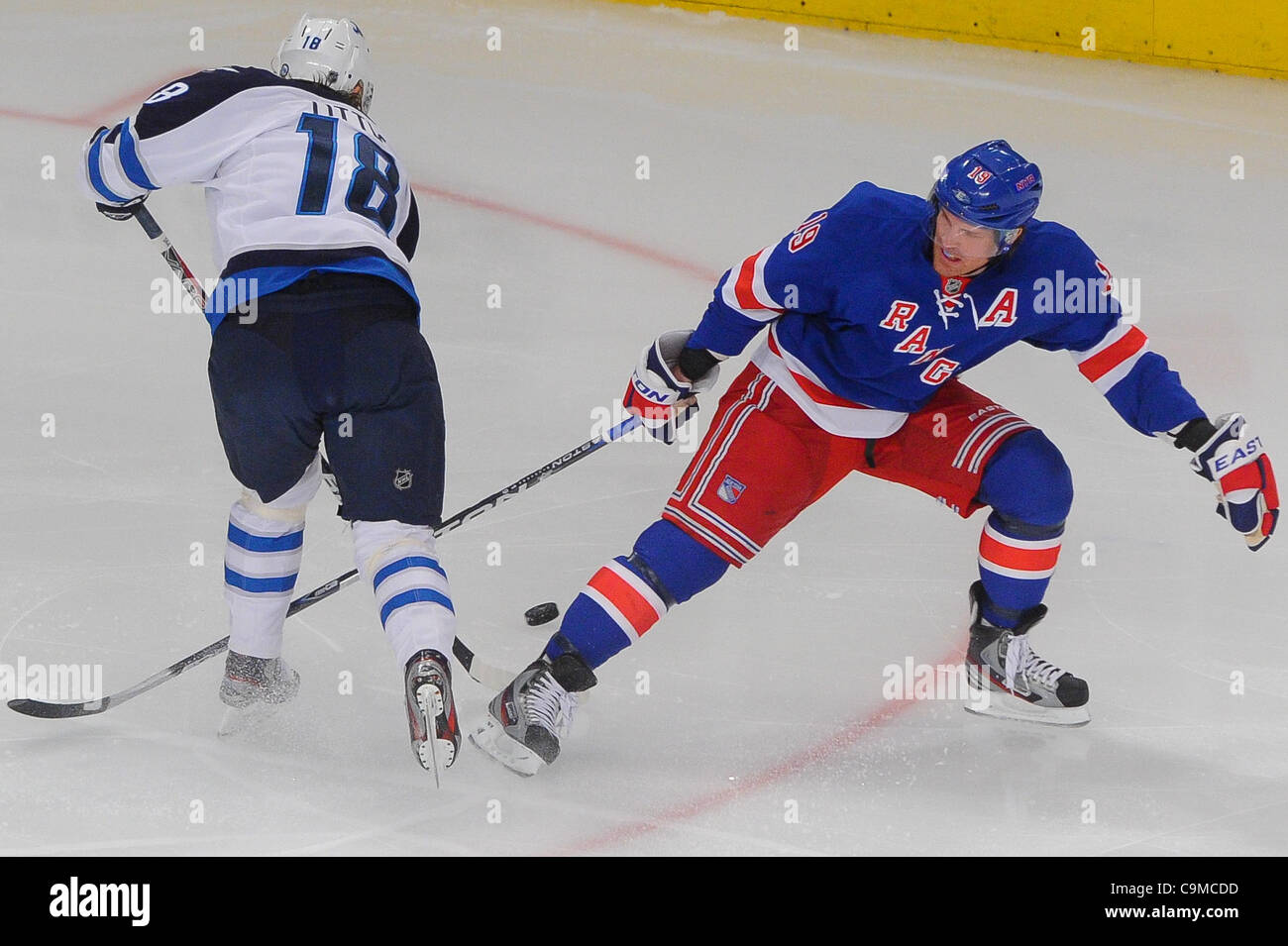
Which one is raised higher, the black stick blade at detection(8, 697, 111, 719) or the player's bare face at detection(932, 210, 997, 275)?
the player's bare face at detection(932, 210, 997, 275)

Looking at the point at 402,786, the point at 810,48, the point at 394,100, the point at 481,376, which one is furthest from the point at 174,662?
the point at 810,48

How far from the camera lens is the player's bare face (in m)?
2.58

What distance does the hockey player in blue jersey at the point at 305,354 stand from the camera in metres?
2.47

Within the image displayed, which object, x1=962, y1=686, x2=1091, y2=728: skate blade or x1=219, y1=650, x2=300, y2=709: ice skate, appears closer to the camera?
x1=219, y1=650, x2=300, y2=709: ice skate

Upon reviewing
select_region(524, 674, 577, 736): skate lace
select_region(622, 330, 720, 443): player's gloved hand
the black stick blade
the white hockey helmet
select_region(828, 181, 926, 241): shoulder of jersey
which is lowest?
the black stick blade

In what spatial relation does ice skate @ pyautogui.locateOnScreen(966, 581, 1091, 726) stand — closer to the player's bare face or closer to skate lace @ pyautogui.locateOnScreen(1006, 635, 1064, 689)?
skate lace @ pyautogui.locateOnScreen(1006, 635, 1064, 689)

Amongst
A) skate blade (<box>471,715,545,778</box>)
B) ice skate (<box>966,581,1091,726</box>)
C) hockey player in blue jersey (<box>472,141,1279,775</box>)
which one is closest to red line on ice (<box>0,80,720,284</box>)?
hockey player in blue jersey (<box>472,141,1279,775</box>)

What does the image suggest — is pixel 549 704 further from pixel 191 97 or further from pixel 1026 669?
pixel 191 97

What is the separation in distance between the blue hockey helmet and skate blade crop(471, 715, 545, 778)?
1.10 meters

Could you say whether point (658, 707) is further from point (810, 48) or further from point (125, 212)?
point (810, 48)

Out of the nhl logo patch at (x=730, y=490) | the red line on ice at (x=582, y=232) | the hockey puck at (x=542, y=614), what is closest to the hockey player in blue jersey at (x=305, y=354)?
→ the nhl logo patch at (x=730, y=490)

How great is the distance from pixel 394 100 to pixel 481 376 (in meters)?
1.63

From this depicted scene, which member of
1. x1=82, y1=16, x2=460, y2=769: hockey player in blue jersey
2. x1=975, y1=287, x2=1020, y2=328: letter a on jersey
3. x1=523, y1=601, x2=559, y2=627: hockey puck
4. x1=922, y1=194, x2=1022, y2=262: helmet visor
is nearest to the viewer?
x1=82, y1=16, x2=460, y2=769: hockey player in blue jersey

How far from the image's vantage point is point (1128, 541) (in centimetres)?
356
